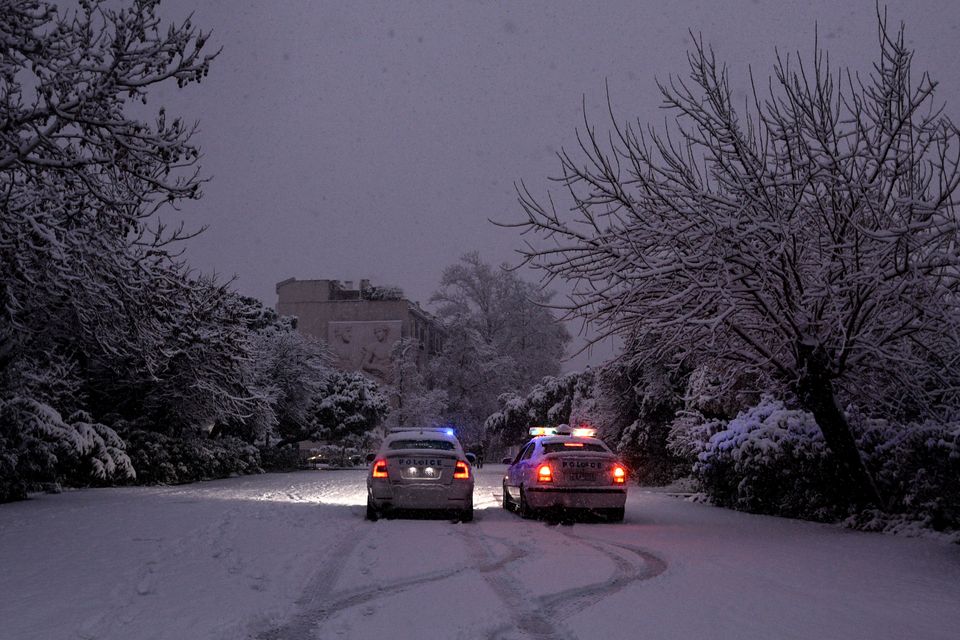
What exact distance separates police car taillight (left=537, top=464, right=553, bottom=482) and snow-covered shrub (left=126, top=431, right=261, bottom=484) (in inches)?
604

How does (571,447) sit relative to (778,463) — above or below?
above

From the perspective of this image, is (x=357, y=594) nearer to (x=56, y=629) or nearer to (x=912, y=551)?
(x=56, y=629)

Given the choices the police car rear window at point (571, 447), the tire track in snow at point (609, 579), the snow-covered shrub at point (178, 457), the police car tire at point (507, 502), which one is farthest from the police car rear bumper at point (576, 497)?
the snow-covered shrub at point (178, 457)

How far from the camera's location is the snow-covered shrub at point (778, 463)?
15516 mm

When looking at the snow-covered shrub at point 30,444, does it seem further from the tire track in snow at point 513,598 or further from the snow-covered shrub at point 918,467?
the snow-covered shrub at point 918,467

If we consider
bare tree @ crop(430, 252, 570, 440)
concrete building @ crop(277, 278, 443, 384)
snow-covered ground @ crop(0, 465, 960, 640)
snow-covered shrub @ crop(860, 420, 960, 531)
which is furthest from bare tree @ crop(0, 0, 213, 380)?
concrete building @ crop(277, 278, 443, 384)

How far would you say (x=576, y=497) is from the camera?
1584cm

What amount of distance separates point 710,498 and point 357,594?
14.2 metres

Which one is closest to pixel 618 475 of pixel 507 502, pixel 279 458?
pixel 507 502

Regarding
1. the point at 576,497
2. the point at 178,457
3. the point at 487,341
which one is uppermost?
the point at 487,341

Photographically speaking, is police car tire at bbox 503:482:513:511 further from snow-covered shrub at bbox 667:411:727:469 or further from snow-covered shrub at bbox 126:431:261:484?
snow-covered shrub at bbox 126:431:261:484

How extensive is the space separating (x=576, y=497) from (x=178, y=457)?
1765 cm

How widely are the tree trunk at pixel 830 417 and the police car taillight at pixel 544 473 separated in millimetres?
4276

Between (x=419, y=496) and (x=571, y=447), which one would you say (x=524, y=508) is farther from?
(x=419, y=496)
